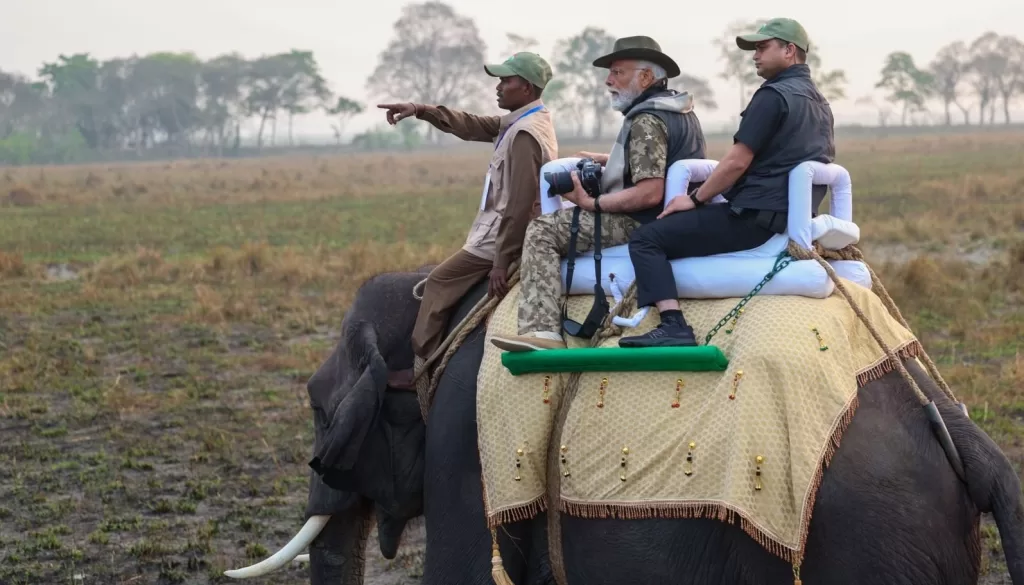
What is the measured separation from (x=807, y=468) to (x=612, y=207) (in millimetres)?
1219

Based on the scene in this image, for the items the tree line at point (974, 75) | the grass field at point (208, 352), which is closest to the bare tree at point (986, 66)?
the tree line at point (974, 75)

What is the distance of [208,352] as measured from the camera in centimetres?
1310

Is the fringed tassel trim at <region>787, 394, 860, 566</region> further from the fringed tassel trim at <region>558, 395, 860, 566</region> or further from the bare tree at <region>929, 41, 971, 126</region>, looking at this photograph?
the bare tree at <region>929, 41, 971, 126</region>

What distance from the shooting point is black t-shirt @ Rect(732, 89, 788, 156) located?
4379mm

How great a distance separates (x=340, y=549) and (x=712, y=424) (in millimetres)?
1770

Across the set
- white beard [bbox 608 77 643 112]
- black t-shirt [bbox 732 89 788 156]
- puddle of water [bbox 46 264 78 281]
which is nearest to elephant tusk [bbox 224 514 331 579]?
white beard [bbox 608 77 643 112]

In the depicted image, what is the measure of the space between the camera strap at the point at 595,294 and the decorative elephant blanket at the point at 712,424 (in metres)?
0.06

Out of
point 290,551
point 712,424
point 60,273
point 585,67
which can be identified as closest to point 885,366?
point 712,424

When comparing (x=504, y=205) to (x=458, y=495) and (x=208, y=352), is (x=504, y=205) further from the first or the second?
(x=208, y=352)

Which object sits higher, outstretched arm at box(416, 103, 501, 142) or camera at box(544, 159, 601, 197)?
outstretched arm at box(416, 103, 501, 142)

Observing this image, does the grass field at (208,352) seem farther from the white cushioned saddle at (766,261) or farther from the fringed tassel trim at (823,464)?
the fringed tassel trim at (823,464)

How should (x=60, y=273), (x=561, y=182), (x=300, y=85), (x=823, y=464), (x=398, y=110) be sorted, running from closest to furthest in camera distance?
1. (x=823, y=464)
2. (x=561, y=182)
3. (x=398, y=110)
4. (x=60, y=273)
5. (x=300, y=85)

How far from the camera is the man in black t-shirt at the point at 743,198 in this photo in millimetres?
4395

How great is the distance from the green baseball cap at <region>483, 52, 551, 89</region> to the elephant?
0.87 metres
